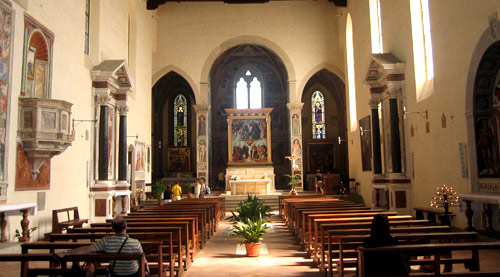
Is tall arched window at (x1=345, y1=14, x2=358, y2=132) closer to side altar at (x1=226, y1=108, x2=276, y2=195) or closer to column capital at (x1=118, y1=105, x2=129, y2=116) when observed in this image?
side altar at (x1=226, y1=108, x2=276, y2=195)

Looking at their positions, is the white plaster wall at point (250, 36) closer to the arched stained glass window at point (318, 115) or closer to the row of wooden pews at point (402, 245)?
the arched stained glass window at point (318, 115)

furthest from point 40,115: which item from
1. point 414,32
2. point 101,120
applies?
point 414,32

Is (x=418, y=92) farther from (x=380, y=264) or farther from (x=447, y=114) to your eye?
(x=380, y=264)

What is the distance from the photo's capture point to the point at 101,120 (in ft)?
47.6

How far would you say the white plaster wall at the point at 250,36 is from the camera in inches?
950

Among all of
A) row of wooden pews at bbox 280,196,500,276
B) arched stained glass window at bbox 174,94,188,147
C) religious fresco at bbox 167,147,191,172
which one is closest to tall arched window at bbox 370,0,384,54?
row of wooden pews at bbox 280,196,500,276

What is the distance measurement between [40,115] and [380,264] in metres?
8.00

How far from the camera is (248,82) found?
2972 centimetres

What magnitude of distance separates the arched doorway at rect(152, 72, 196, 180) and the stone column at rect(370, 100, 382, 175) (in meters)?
14.8

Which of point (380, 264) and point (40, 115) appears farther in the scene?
point (40, 115)

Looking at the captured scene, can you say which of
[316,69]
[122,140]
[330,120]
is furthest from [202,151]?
[330,120]

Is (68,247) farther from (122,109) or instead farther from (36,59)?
(122,109)

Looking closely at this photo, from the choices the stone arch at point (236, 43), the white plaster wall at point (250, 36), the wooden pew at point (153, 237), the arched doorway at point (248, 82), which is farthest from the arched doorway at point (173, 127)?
the wooden pew at point (153, 237)

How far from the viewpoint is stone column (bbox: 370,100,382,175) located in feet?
52.5
